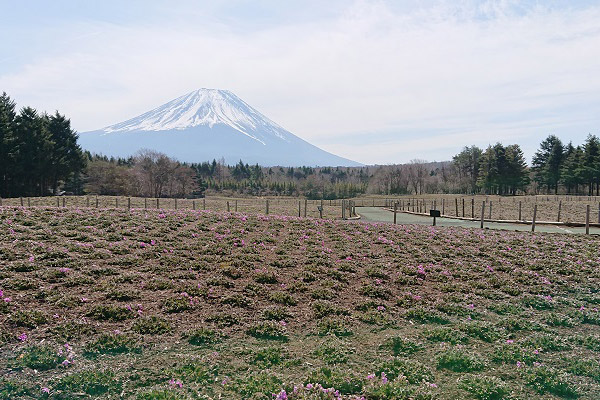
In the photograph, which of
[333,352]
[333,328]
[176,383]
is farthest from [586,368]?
[176,383]

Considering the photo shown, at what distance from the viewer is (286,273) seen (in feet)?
42.0

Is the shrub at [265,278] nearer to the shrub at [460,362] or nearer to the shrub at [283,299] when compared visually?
the shrub at [283,299]

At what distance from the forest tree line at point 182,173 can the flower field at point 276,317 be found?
52.7 meters

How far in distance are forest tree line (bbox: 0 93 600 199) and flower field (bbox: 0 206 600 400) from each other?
5271 cm

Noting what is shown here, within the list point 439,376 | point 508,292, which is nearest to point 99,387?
point 439,376

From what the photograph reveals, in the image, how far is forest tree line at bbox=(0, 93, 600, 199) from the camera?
61.0 meters

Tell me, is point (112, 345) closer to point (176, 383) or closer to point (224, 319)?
point (176, 383)

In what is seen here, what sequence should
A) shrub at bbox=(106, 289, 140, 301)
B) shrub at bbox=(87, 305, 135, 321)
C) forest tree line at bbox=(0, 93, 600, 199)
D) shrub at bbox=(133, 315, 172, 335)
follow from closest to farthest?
1. shrub at bbox=(133, 315, 172, 335)
2. shrub at bbox=(87, 305, 135, 321)
3. shrub at bbox=(106, 289, 140, 301)
4. forest tree line at bbox=(0, 93, 600, 199)

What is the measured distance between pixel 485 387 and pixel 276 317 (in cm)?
464

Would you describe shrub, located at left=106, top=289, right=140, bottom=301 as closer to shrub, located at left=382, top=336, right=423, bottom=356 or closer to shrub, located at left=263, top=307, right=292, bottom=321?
shrub, located at left=263, top=307, right=292, bottom=321

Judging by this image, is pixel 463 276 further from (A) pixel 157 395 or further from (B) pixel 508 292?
(A) pixel 157 395

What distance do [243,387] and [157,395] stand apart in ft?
4.02

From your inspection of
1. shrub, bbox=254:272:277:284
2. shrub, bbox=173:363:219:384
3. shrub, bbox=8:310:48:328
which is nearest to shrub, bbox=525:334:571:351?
shrub, bbox=173:363:219:384

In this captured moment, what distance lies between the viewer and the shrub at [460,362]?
7023 mm
